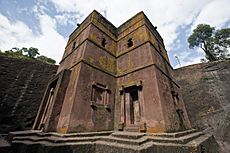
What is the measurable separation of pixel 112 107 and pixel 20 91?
727cm

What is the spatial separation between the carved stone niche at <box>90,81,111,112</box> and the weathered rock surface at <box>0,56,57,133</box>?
568 cm

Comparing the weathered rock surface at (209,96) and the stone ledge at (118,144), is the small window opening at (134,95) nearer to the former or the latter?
the stone ledge at (118,144)

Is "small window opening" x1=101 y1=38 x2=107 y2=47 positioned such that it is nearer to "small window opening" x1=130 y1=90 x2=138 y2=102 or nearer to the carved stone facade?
the carved stone facade

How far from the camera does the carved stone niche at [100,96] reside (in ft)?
20.3

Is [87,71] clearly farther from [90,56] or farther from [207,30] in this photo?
[207,30]

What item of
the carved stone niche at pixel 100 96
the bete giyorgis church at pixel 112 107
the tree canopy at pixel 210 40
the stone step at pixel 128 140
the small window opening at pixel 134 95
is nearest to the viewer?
the stone step at pixel 128 140

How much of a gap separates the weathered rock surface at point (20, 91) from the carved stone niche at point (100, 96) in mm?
5682

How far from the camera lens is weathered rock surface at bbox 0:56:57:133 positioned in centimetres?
795

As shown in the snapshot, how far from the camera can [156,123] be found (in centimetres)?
517

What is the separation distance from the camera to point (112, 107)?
6973 mm

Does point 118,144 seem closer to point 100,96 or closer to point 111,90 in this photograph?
→ point 100,96

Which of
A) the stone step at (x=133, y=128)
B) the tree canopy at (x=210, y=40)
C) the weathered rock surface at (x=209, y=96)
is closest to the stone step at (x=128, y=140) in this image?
the stone step at (x=133, y=128)

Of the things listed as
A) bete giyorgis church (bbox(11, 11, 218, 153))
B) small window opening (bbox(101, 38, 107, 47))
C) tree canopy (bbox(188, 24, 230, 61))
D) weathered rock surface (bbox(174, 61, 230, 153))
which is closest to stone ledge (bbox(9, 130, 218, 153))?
bete giyorgis church (bbox(11, 11, 218, 153))

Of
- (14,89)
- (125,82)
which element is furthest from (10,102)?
(125,82)
